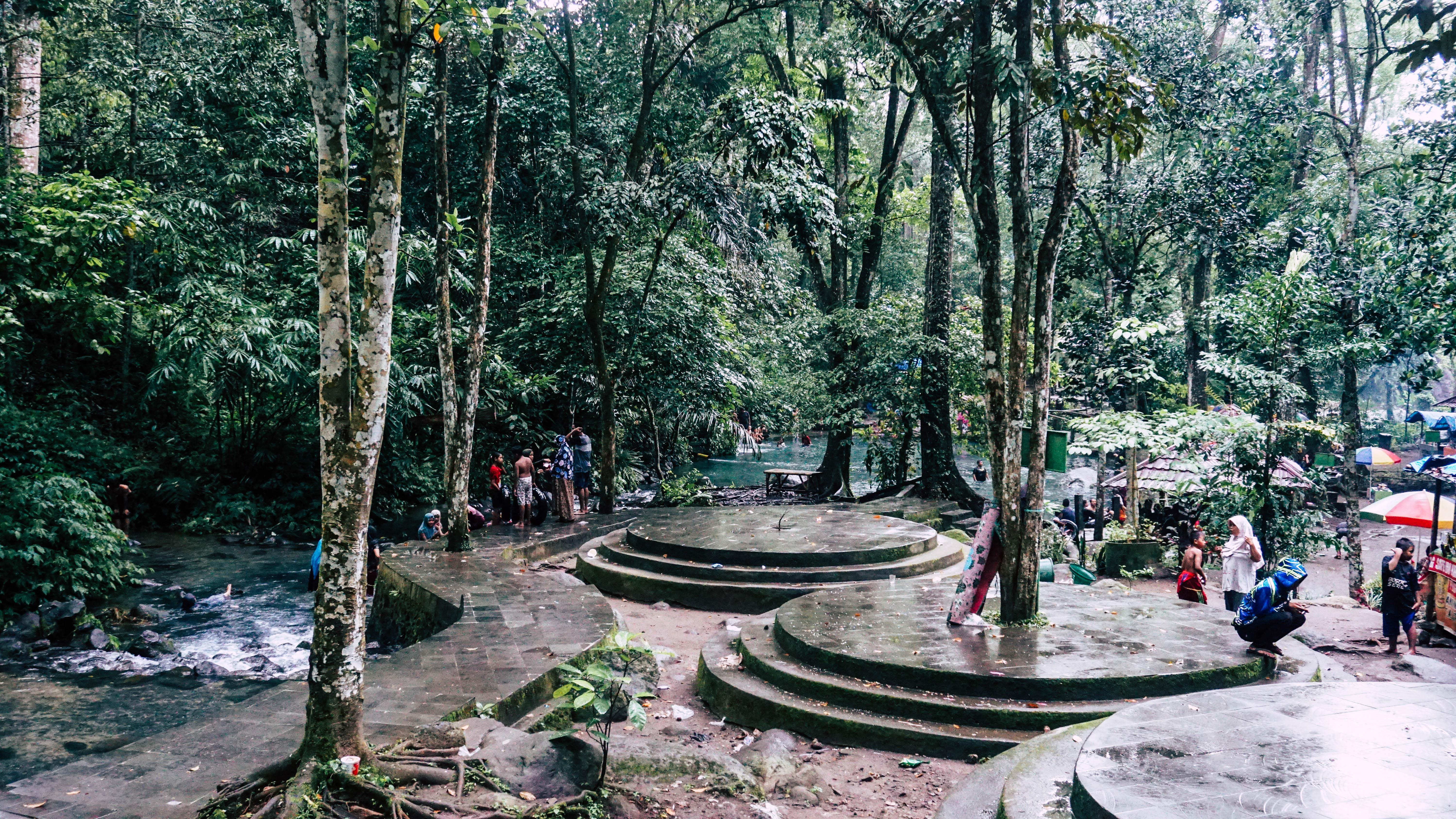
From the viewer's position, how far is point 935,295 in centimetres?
1585

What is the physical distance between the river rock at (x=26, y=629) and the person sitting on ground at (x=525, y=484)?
224 inches

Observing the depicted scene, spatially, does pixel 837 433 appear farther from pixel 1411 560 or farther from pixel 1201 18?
pixel 1201 18

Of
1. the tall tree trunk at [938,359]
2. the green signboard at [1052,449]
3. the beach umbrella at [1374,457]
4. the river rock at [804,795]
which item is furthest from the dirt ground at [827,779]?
the beach umbrella at [1374,457]

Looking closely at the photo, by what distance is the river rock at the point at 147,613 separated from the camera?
33.8 feet

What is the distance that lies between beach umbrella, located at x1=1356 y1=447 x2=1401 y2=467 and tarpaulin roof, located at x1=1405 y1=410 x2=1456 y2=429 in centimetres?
615

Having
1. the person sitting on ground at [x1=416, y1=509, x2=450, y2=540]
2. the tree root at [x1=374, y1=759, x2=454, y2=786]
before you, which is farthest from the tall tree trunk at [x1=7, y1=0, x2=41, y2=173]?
the tree root at [x1=374, y1=759, x2=454, y2=786]

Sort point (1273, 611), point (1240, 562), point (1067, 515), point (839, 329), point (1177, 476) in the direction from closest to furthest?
point (1273, 611) < point (1240, 562) < point (839, 329) < point (1177, 476) < point (1067, 515)

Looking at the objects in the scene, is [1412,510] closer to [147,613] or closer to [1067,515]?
[1067,515]

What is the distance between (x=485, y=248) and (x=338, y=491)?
6578mm

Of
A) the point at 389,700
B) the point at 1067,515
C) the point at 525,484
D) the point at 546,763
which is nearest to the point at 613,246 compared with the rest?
the point at 525,484

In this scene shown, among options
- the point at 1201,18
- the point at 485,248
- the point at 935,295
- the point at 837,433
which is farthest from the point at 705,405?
the point at 1201,18

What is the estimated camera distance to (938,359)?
→ 1596 cm

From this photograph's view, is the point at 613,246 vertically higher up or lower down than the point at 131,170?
lower down

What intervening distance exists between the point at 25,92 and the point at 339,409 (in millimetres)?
13469
